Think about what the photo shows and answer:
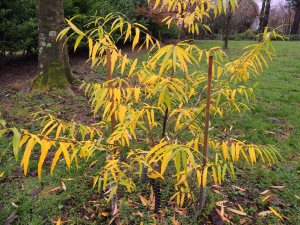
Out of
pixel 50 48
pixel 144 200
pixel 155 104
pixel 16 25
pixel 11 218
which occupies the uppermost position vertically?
pixel 16 25

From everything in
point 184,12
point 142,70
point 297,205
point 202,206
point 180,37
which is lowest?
point 297,205

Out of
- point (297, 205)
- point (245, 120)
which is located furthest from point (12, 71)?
point (297, 205)

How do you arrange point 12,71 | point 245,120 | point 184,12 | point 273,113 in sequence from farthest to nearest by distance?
1. point 12,71
2. point 273,113
3. point 245,120
4. point 184,12

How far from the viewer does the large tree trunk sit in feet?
18.2

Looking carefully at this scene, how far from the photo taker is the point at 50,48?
224 inches

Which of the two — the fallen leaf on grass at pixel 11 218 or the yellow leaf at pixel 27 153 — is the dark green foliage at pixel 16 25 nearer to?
the fallen leaf on grass at pixel 11 218

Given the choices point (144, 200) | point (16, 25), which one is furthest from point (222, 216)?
point (16, 25)

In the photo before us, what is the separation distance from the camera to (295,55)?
1181cm

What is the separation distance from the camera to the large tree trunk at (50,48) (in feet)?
18.2

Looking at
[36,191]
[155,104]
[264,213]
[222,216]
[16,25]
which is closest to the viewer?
[155,104]

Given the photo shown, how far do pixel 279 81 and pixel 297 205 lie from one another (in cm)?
511

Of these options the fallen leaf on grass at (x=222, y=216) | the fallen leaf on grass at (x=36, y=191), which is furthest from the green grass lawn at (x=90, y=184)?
the fallen leaf on grass at (x=222, y=216)

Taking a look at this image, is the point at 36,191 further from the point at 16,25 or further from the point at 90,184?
the point at 16,25

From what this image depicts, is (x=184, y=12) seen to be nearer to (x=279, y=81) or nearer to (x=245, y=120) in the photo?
(x=245, y=120)
